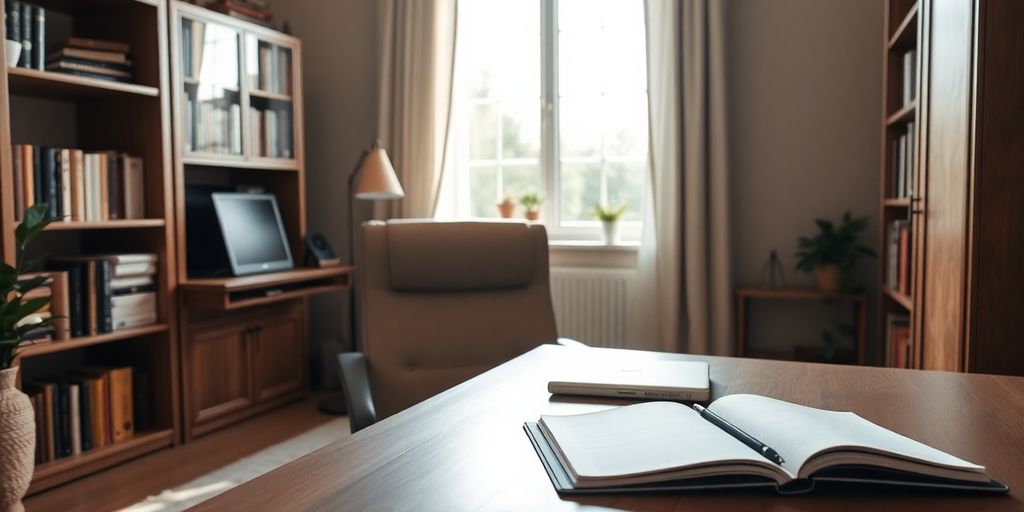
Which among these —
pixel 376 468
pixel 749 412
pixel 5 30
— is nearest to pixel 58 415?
pixel 5 30

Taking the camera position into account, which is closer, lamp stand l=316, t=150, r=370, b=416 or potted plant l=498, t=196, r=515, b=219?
lamp stand l=316, t=150, r=370, b=416

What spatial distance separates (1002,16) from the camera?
1637 millimetres

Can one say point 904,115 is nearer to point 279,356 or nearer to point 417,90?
point 417,90

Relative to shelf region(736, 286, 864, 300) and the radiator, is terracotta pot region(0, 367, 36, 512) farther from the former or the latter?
shelf region(736, 286, 864, 300)

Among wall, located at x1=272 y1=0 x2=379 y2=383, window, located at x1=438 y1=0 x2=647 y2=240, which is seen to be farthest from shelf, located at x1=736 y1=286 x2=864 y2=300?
wall, located at x1=272 y1=0 x2=379 y2=383

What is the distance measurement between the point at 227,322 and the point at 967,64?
2849mm

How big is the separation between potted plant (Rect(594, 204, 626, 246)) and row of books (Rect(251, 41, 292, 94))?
1573 millimetres

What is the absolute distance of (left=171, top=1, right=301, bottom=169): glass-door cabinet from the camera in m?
3.11

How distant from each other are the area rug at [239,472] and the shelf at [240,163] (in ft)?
3.90

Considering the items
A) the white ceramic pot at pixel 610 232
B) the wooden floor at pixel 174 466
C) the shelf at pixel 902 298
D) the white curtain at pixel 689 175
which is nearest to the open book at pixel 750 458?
the shelf at pixel 902 298

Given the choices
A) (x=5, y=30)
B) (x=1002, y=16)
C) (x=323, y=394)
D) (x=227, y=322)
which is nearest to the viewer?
(x=1002, y=16)

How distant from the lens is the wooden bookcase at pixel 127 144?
2.93 m

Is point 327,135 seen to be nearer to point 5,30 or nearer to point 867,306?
point 5,30

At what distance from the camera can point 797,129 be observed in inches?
128
